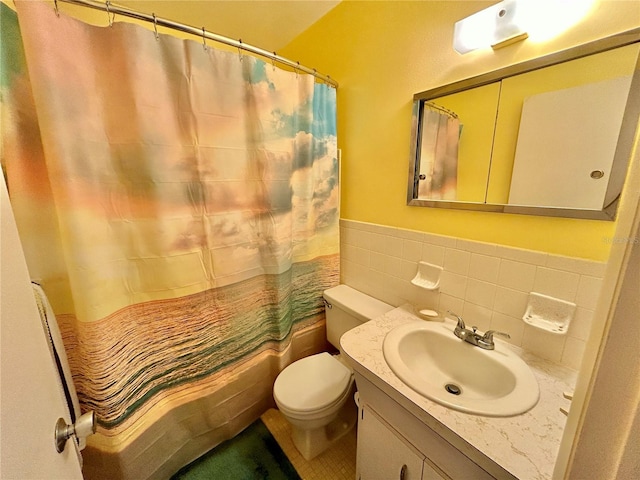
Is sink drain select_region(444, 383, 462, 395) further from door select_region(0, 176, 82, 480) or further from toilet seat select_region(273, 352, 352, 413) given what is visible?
door select_region(0, 176, 82, 480)

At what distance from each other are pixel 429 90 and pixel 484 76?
0.66ft

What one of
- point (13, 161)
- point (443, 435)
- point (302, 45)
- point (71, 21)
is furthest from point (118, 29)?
point (443, 435)

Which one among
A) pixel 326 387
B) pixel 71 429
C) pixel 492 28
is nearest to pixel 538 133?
pixel 492 28

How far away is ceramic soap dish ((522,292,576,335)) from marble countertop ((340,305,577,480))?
142 mm

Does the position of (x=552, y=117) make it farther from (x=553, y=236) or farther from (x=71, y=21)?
(x=71, y=21)

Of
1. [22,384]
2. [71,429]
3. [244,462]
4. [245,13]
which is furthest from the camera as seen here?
[245,13]

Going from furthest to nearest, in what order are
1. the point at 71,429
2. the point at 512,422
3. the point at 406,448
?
the point at 406,448
the point at 512,422
the point at 71,429

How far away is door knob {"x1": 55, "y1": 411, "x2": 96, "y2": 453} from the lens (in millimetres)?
491

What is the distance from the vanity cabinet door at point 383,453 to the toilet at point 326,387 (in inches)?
8.8

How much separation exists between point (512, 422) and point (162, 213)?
1.32m

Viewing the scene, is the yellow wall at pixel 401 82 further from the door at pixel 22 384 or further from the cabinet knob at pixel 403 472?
the door at pixel 22 384

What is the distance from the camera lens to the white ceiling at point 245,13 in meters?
1.32

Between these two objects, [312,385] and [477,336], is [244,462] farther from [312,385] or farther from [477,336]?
[477,336]

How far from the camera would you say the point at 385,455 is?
0.91 metres
